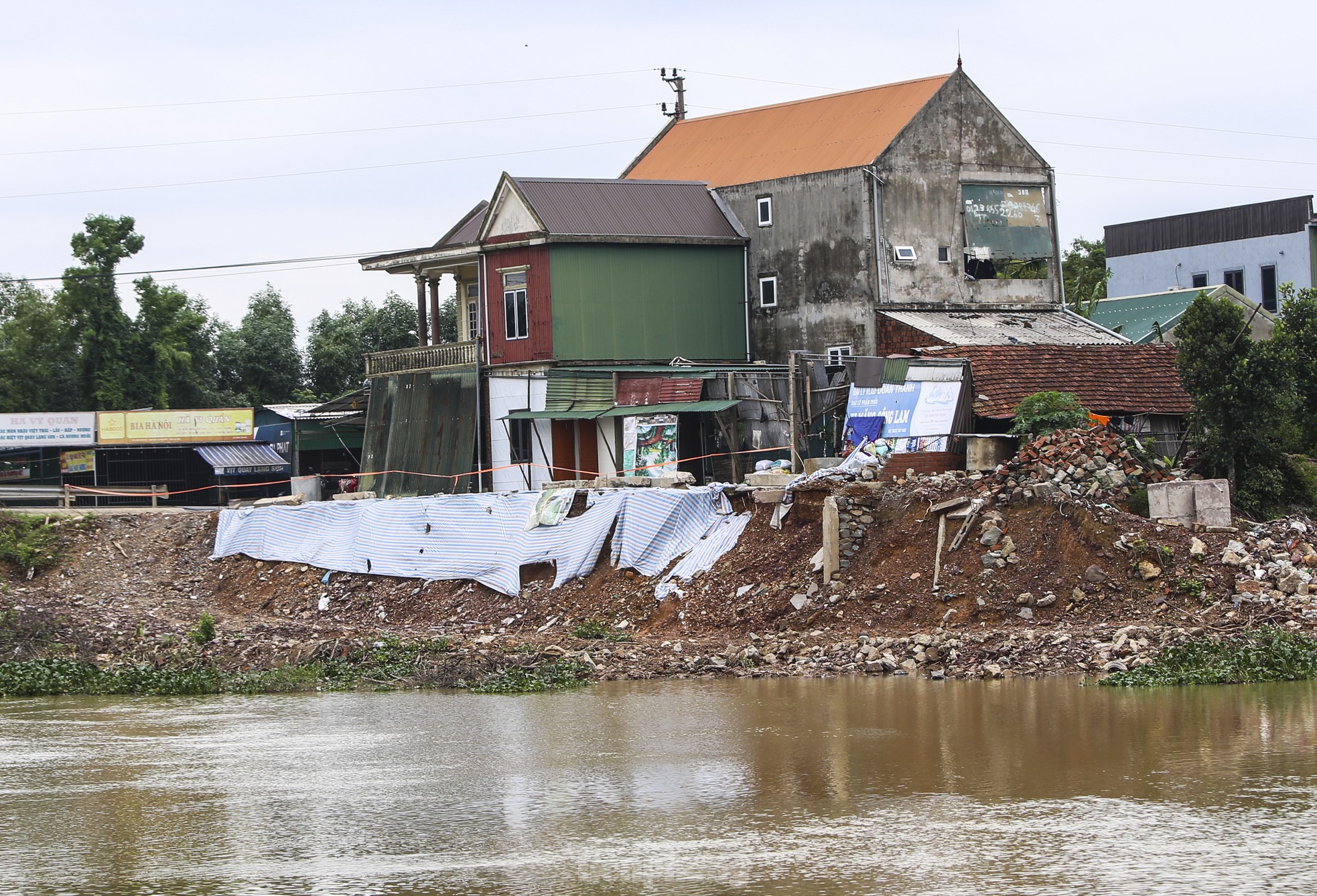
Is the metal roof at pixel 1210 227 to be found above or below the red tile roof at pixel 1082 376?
above

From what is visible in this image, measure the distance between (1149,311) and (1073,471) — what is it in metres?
20.1

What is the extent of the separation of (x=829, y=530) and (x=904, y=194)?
42.8 ft

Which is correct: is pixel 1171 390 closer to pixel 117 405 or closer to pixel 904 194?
pixel 904 194

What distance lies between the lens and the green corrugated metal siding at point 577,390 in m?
31.2

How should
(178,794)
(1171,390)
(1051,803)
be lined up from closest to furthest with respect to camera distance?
(1051,803), (178,794), (1171,390)

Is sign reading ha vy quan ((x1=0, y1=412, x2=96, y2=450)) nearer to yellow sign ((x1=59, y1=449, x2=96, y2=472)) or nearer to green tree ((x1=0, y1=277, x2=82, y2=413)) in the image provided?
yellow sign ((x1=59, y1=449, x2=96, y2=472))

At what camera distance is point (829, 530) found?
21.8 m

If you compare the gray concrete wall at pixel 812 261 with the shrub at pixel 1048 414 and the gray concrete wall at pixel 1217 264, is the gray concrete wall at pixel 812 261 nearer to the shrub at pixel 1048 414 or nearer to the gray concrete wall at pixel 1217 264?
the shrub at pixel 1048 414

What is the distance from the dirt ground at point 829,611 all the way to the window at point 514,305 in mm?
7980

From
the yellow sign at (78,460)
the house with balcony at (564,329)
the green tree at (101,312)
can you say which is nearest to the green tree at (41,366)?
the green tree at (101,312)

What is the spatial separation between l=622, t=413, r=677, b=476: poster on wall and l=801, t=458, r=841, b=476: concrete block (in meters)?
3.43

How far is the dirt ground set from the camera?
1908 cm

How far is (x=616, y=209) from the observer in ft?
110

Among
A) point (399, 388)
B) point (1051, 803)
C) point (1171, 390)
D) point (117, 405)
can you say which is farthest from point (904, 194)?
point (117, 405)
